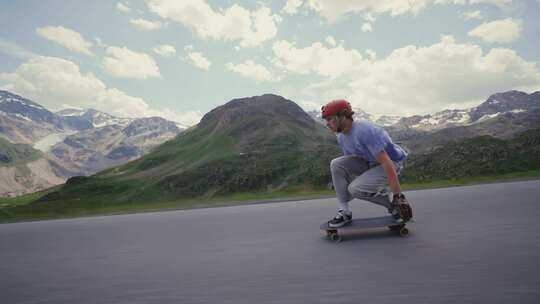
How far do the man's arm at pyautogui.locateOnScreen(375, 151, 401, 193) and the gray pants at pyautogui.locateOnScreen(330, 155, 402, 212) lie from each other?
0.48 metres

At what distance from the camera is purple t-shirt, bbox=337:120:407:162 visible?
6426 millimetres

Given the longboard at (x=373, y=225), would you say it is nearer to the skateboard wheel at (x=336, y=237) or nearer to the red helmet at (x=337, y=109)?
the skateboard wheel at (x=336, y=237)

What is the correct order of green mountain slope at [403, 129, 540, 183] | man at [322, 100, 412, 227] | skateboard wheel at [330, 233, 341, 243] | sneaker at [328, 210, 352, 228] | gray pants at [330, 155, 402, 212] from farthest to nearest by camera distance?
1. green mountain slope at [403, 129, 540, 183]
2. sneaker at [328, 210, 352, 228]
3. skateboard wheel at [330, 233, 341, 243]
4. gray pants at [330, 155, 402, 212]
5. man at [322, 100, 412, 227]

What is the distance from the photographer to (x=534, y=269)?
3918 mm

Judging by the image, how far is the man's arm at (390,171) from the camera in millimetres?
6078

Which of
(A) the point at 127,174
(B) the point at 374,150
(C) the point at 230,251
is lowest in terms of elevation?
(C) the point at 230,251

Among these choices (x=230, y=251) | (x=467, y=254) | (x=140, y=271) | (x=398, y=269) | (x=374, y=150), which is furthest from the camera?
(x=230, y=251)

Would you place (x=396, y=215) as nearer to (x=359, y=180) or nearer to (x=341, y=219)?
(x=359, y=180)

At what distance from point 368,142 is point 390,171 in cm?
64

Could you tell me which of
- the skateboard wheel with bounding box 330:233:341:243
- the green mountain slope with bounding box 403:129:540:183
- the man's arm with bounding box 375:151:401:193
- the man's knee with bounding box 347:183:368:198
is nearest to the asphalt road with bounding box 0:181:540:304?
the skateboard wheel with bounding box 330:233:341:243

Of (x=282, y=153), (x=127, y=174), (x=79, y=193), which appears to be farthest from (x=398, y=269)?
(x=127, y=174)

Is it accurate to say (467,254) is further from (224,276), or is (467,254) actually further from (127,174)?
(127,174)

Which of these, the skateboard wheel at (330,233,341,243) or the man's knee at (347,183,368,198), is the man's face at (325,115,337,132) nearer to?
the man's knee at (347,183,368,198)

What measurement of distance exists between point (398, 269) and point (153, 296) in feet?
9.26
